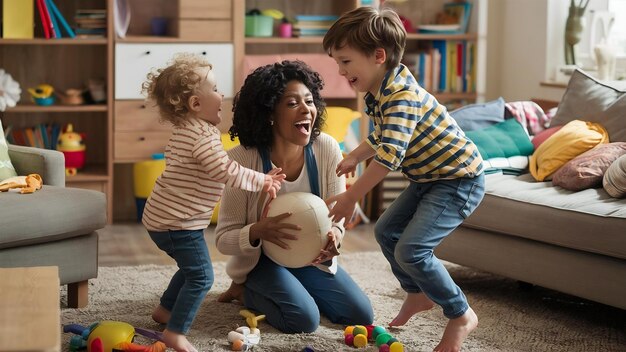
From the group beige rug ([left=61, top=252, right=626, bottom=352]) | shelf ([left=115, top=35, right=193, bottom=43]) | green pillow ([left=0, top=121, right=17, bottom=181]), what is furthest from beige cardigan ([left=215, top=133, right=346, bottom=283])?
shelf ([left=115, top=35, right=193, bottom=43])

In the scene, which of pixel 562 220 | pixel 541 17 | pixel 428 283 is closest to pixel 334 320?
pixel 428 283

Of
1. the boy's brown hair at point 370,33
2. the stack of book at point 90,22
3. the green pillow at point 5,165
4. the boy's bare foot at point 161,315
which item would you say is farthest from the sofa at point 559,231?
the stack of book at point 90,22

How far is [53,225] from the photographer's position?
3.21m

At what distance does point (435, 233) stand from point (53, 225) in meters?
1.29

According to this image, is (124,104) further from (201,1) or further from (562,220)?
(562,220)

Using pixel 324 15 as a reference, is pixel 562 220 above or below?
below

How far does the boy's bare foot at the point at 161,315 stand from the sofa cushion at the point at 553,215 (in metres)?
1.22

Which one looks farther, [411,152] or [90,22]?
[90,22]

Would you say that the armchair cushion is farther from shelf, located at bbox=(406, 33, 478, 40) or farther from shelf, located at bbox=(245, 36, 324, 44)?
shelf, located at bbox=(406, 33, 478, 40)

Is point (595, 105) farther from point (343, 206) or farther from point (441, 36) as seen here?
point (441, 36)

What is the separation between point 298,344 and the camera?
2.96 meters

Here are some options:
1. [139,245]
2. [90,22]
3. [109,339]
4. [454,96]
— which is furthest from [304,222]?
[454,96]

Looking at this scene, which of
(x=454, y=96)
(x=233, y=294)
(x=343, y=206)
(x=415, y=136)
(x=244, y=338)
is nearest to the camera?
(x=343, y=206)

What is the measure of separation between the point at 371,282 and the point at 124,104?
1.94 m
